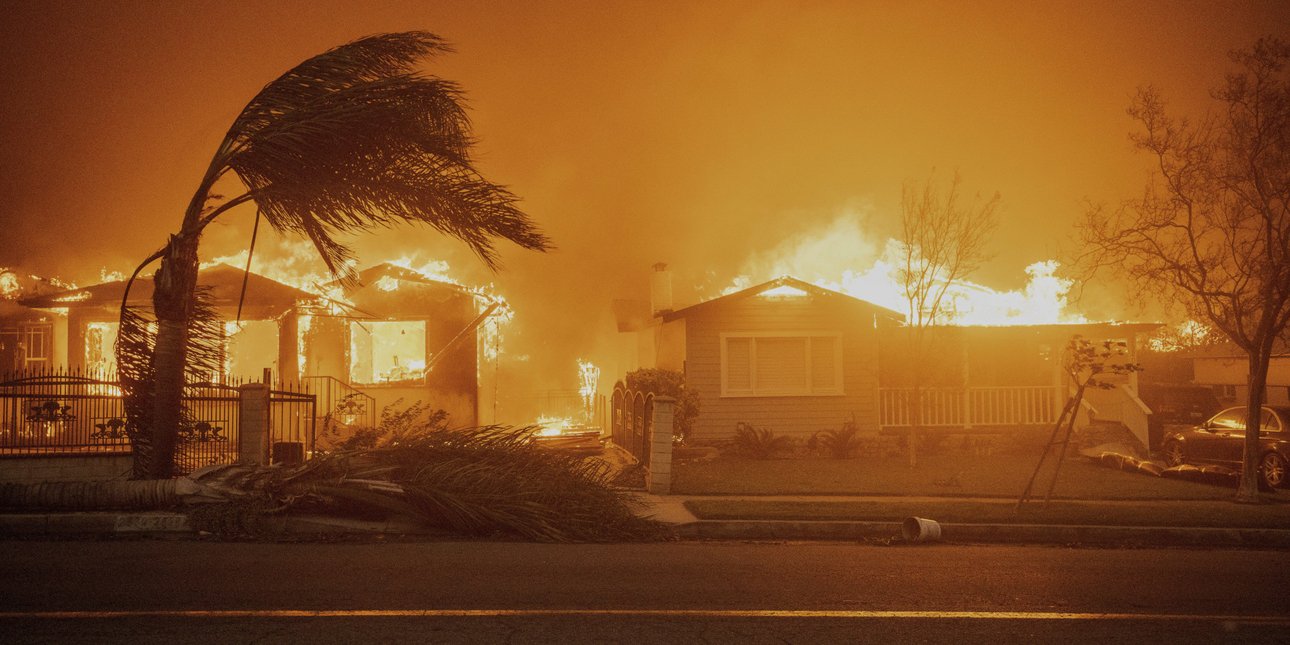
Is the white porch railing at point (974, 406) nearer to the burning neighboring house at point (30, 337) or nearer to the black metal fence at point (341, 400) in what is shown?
the black metal fence at point (341, 400)

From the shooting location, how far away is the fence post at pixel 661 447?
488 inches

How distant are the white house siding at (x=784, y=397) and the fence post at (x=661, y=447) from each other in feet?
20.7

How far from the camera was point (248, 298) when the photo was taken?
57.4 feet

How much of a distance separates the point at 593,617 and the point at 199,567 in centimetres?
343

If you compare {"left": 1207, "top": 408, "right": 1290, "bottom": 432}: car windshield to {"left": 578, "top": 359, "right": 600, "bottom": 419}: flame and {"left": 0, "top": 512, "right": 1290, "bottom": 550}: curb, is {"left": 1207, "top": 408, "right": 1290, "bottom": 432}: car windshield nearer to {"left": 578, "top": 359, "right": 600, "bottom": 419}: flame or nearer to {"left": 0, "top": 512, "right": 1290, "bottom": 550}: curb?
{"left": 0, "top": 512, "right": 1290, "bottom": 550}: curb

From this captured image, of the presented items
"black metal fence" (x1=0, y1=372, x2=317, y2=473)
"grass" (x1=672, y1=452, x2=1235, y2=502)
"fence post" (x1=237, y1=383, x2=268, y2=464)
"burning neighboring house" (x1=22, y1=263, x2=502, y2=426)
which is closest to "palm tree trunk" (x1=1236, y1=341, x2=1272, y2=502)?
"grass" (x1=672, y1=452, x2=1235, y2=502)

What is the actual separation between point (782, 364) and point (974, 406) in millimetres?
4670

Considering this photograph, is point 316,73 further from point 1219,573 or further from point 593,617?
point 1219,573

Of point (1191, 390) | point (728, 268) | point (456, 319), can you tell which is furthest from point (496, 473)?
point (728, 268)

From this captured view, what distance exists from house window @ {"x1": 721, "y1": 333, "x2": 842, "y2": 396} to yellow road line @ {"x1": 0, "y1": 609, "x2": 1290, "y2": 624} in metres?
13.0

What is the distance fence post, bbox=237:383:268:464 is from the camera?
11.2 meters

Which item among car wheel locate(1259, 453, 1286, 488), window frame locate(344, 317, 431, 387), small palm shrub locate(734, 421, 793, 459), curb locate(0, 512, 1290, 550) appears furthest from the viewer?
window frame locate(344, 317, 431, 387)

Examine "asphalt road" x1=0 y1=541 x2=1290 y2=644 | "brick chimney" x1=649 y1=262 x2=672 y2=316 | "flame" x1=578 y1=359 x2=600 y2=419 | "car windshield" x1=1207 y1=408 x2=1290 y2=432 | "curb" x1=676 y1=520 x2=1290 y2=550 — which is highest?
"brick chimney" x1=649 y1=262 x2=672 y2=316

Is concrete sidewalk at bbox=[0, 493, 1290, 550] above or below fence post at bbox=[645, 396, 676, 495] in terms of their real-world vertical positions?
below
